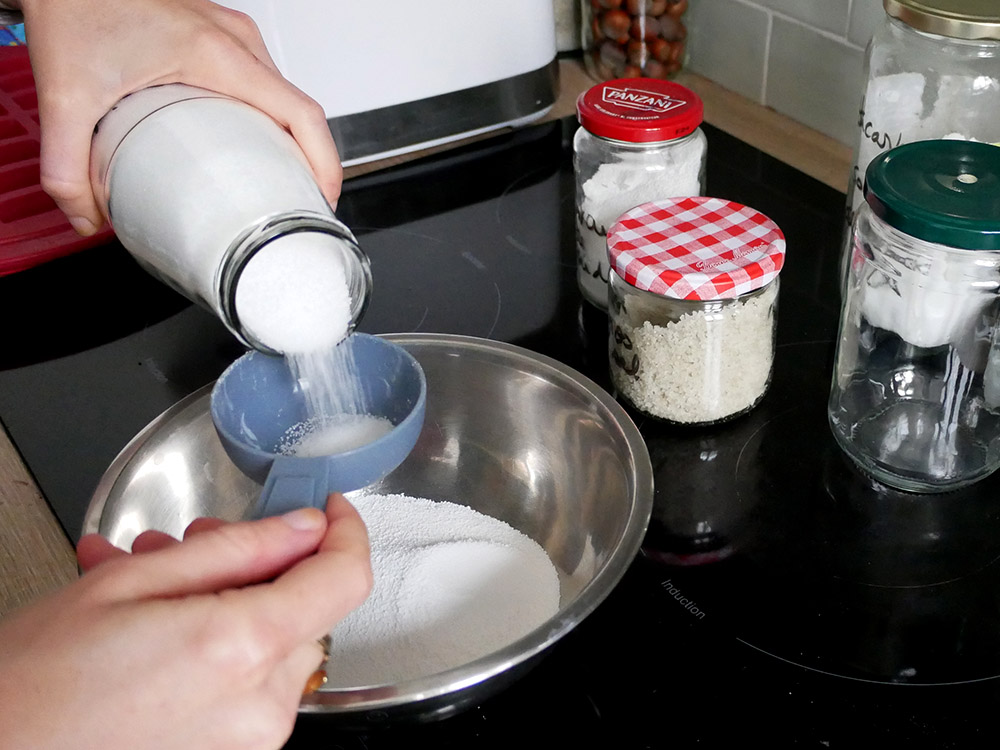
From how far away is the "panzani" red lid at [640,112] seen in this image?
692mm

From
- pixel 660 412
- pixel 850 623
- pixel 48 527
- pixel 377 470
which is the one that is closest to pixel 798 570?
pixel 850 623

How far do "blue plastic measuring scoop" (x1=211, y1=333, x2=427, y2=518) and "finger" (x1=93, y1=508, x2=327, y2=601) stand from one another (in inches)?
2.9

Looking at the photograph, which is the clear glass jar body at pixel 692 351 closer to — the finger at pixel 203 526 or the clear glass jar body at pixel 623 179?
the clear glass jar body at pixel 623 179

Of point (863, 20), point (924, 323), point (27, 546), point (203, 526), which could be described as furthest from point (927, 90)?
point (27, 546)

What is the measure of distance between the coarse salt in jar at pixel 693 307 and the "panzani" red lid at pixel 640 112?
0.05 meters

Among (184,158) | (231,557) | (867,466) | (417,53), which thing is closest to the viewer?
(231,557)

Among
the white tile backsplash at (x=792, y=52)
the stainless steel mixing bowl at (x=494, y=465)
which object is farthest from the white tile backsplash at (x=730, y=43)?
the stainless steel mixing bowl at (x=494, y=465)

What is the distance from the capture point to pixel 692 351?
0.63 m

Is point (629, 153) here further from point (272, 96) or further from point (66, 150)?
point (66, 150)

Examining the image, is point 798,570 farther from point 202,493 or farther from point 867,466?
point 202,493

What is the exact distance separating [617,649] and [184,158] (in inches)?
13.8

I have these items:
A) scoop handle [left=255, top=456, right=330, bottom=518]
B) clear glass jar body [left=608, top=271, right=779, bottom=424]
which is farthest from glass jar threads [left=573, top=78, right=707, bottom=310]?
scoop handle [left=255, top=456, right=330, bottom=518]

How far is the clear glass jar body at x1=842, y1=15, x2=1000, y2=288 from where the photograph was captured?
65 cm

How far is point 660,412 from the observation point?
0.67 metres
